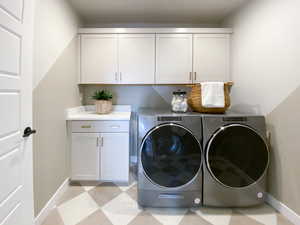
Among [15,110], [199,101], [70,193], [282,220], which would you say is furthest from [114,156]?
[282,220]

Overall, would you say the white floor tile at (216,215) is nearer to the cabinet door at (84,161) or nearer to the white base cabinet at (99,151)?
the white base cabinet at (99,151)

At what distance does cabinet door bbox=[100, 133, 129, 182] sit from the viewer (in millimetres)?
2309

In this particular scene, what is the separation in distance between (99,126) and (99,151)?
0.31 meters

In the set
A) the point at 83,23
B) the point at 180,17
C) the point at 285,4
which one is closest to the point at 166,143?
the point at 285,4

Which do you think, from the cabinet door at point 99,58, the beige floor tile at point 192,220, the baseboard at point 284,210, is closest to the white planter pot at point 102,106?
the cabinet door at point 99,58

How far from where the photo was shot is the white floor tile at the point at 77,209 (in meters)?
1.71

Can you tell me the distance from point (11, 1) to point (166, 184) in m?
1.77

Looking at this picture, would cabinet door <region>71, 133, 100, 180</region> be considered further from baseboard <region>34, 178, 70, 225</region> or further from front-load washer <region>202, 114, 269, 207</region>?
front-load washer <region>202, 114, 269, 207</region>

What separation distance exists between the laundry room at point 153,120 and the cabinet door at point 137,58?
0.05 ft

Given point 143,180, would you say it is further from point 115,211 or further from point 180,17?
point 180,17

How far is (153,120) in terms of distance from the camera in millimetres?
1781

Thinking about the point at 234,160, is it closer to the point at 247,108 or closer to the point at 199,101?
the point at 199,101

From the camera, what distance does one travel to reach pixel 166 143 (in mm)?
1775

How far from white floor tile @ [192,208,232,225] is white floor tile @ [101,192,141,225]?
62cm
